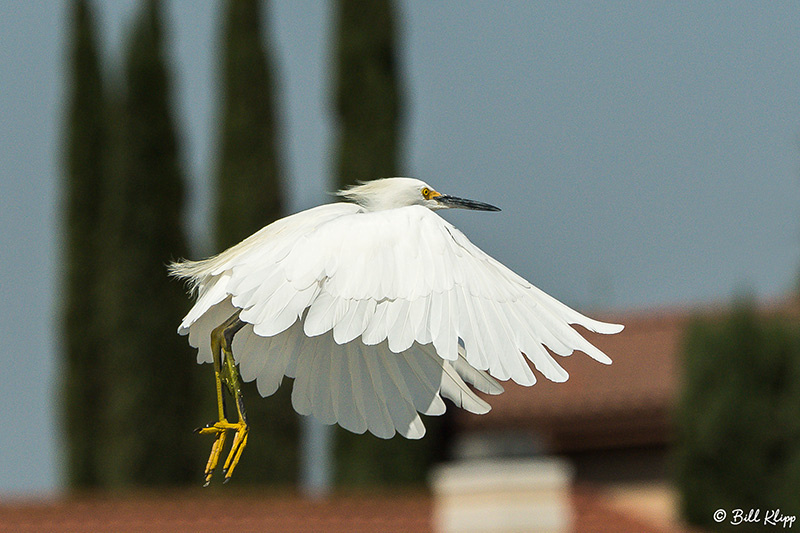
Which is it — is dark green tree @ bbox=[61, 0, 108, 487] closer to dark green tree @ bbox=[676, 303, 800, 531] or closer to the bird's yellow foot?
dark green tree @ bbox=[676, 303, 800, 531]

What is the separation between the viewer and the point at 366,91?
20.1m

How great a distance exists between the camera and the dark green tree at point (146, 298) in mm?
22062

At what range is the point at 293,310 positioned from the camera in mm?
4711

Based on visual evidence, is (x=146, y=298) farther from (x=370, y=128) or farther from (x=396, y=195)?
(x=396, y=195)

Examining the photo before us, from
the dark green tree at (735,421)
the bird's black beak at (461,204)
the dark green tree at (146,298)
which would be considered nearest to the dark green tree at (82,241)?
the dark green tree at (146,298)

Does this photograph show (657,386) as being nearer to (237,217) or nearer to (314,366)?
(237,217)

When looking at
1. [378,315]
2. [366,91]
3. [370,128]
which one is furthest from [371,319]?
[366,91]

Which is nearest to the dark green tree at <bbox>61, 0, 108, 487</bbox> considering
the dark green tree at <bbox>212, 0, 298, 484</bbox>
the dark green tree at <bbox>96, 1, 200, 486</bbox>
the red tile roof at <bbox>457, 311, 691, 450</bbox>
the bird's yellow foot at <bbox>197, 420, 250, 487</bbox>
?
the dark green tree at <bbox>96, 1, 200, 486</bbox>

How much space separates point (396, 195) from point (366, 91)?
14.1 metres

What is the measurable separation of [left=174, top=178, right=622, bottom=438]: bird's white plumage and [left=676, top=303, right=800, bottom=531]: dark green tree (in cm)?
1112

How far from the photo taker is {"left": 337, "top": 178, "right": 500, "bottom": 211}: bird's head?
6145mm

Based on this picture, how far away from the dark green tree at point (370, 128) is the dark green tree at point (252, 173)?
3.95ft

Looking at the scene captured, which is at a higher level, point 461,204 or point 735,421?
point 461,204

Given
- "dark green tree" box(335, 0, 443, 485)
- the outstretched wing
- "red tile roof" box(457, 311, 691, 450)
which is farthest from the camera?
"dark green tree" box(335, 0, 443, 485)
